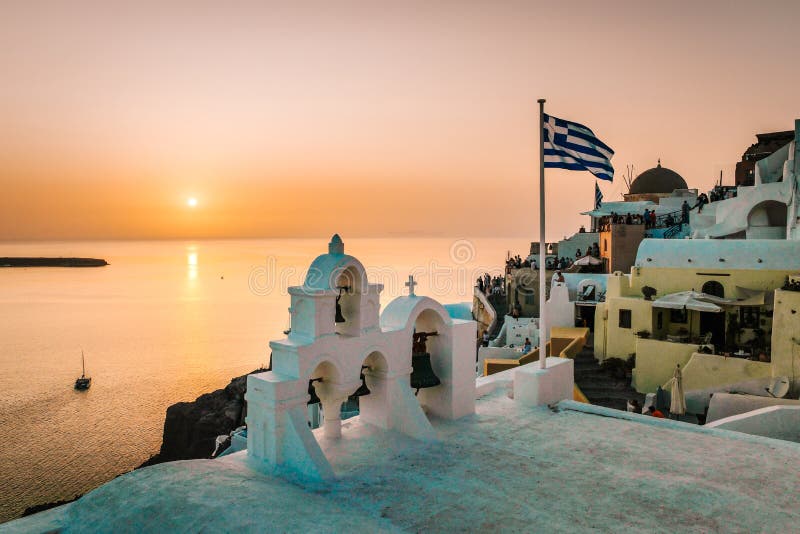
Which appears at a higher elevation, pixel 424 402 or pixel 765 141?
pixel 765 141

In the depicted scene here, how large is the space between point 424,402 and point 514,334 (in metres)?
21.2

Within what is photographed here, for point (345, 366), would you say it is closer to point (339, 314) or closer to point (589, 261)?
point (339, 314)

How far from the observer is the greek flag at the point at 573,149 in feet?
36.2

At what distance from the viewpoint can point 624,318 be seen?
21453mm

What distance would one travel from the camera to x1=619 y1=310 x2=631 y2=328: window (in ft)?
70.0

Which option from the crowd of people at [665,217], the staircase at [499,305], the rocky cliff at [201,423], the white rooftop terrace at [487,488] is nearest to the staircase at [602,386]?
the white rooftop terrace at [487,488]

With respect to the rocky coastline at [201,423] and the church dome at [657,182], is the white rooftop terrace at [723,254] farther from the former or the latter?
the church dome at [657,182]

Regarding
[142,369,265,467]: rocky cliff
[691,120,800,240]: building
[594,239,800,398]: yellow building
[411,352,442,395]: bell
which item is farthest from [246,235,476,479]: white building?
[142,369,265,467]: rocky cliff

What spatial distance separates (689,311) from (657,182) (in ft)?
98.9

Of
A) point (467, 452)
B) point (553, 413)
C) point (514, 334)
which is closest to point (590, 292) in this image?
point (514, 334)

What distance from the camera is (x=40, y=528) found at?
223 inches

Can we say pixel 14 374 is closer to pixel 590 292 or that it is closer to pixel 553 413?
pixel 590 292

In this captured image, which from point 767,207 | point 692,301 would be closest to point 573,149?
point 692,301

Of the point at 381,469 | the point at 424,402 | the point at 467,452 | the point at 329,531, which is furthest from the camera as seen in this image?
the point at 424,402
